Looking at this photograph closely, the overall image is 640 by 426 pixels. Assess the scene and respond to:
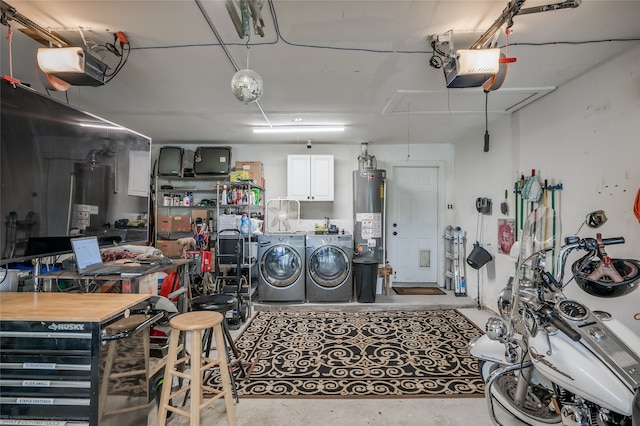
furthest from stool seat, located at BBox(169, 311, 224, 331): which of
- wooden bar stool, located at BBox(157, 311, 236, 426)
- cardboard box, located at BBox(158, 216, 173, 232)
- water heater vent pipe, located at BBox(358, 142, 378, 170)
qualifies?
water heater vent pipe, located at BBox(358, 142, 378, 170)

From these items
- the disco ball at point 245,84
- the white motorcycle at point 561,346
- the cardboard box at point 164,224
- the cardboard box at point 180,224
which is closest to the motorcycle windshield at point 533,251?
the white motorcycle at point 561,346

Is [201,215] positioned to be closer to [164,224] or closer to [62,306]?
[164,224]

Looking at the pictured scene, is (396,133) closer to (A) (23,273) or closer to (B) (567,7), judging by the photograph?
(B) (567,7)

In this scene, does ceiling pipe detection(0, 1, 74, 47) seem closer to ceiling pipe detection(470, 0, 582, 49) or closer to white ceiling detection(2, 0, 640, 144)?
white ceiling detection(2, 0, 640, 144)

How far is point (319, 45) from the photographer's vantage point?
225cm

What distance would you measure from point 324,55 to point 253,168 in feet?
9.97

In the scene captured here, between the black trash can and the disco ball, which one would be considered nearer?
the disco ball

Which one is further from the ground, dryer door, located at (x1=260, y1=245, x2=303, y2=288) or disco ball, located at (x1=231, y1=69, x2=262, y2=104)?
disco ball, located at (x1=231, y1=69, x2=262, y2=104)

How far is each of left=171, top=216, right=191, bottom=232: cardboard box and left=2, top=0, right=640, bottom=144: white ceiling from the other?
1706 mm

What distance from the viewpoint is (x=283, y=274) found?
4363 millimetres

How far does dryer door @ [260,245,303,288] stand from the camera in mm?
4324

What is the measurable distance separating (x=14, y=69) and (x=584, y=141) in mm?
5253

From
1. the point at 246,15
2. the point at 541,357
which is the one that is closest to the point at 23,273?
the point at 246,15

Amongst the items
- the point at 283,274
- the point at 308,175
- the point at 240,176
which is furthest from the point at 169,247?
the point at 308,175
